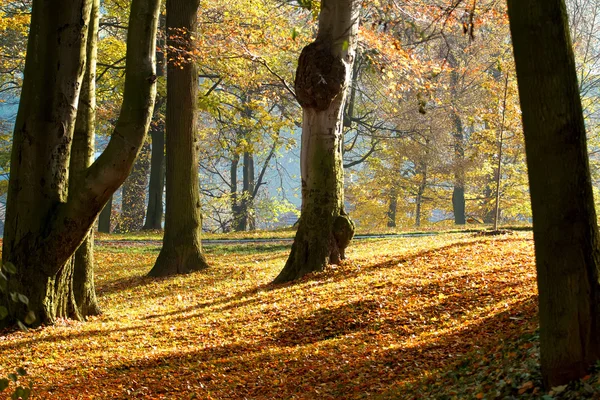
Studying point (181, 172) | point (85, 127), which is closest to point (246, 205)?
point (181, 172)

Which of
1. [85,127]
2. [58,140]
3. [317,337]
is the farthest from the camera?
[85,127]

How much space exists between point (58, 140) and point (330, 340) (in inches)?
145

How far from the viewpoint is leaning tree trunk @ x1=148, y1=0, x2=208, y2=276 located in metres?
13.0

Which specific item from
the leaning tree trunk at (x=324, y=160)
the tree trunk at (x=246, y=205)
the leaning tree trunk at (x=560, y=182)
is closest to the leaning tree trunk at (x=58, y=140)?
the leaning tree trunk at (x=324, y=160)

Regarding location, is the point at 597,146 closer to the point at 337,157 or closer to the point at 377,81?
the point at 377,81

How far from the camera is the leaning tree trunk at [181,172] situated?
1298 centimetres

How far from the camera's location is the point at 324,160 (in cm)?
1039

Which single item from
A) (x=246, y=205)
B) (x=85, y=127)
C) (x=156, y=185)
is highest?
(x=156, y=185)

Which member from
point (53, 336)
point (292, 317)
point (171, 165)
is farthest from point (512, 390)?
point (171, 165)

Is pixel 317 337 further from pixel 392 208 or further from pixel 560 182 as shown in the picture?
pixel 392 208

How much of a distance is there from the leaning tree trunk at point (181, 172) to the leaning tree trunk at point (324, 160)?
124 inches

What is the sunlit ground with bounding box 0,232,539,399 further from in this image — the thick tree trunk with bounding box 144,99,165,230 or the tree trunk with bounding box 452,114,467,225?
the tree trunk with bounding box 452,114,467,225

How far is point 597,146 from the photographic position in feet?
98.5

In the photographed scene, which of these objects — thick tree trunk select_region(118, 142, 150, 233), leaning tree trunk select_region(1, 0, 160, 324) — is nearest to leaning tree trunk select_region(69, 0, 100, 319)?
leaning tree trunk select_region(1, 0, 160, 324)
